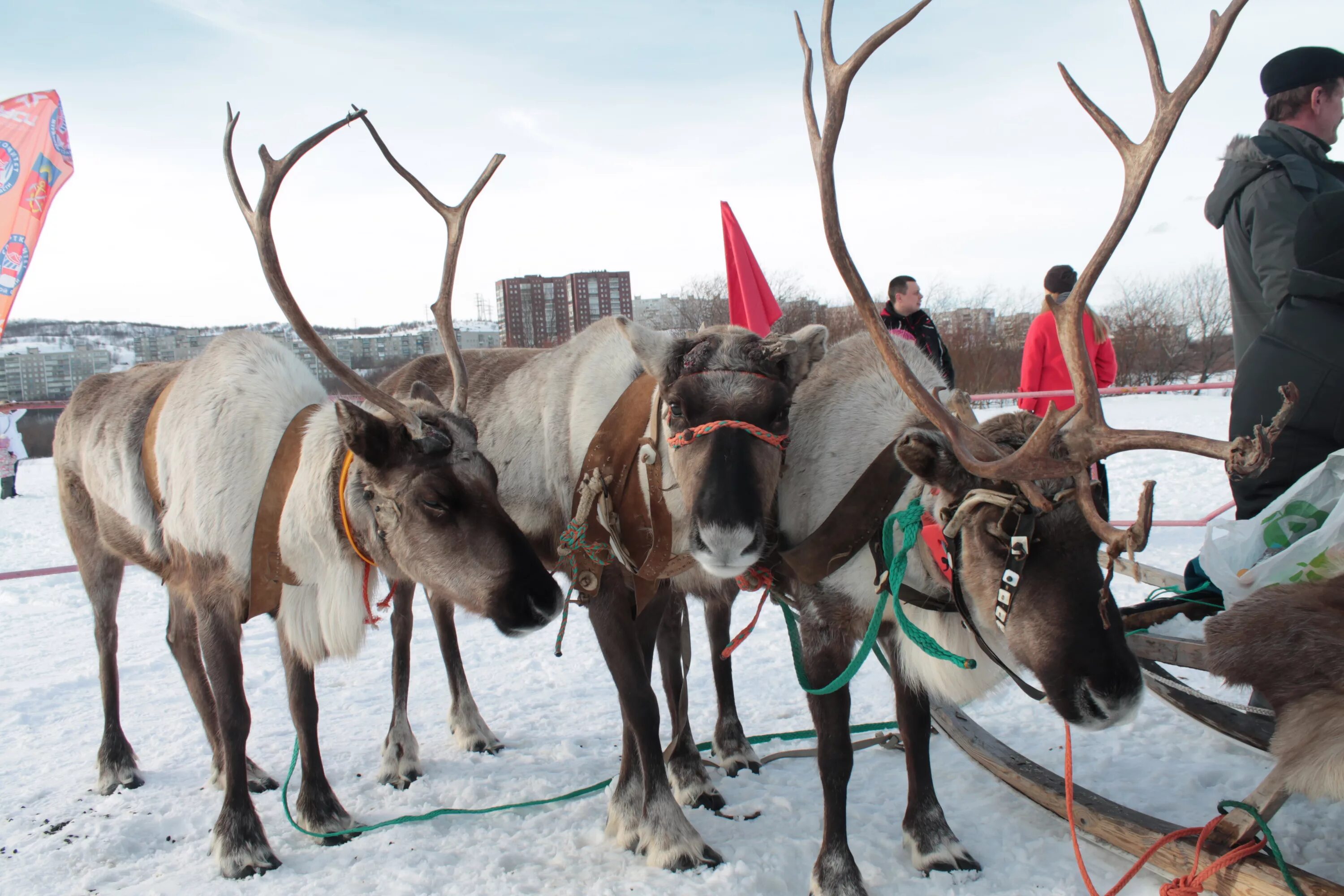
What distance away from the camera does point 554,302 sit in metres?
40.9

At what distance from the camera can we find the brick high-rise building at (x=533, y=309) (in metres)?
38.0

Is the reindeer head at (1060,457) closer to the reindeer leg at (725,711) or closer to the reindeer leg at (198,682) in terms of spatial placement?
the reindeer leg at (725,711)

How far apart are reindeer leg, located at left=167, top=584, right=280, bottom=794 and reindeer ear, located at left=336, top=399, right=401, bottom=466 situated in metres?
1.45

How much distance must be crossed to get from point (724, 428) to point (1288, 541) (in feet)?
5.81

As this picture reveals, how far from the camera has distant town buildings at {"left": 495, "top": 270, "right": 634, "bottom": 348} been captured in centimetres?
3831

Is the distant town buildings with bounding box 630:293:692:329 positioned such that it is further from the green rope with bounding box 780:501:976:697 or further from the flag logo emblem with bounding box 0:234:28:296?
the green rope with bounding box 780:501:976:697

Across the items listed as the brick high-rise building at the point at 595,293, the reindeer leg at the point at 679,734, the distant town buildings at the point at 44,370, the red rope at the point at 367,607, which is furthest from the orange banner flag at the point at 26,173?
the brick high-rise building at the point at 595,293

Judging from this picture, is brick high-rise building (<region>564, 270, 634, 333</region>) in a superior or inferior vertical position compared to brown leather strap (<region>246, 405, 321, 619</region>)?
superior

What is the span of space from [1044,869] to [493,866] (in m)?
1.89

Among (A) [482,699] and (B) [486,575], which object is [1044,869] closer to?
(B) [486,575]

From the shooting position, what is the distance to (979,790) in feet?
10.9

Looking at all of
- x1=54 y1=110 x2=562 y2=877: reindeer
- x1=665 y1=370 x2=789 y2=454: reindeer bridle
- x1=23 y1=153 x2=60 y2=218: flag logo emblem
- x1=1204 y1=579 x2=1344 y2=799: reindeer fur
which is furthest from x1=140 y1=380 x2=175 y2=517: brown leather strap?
x1=23 y1=153 x2=60 y2=218: flag logo emblem

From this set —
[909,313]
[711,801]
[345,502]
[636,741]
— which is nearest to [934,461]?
[636,741]

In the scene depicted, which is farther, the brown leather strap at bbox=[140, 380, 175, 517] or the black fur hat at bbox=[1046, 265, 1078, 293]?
the black fur hat at bbox=[1046, 265, 1078, 293]
